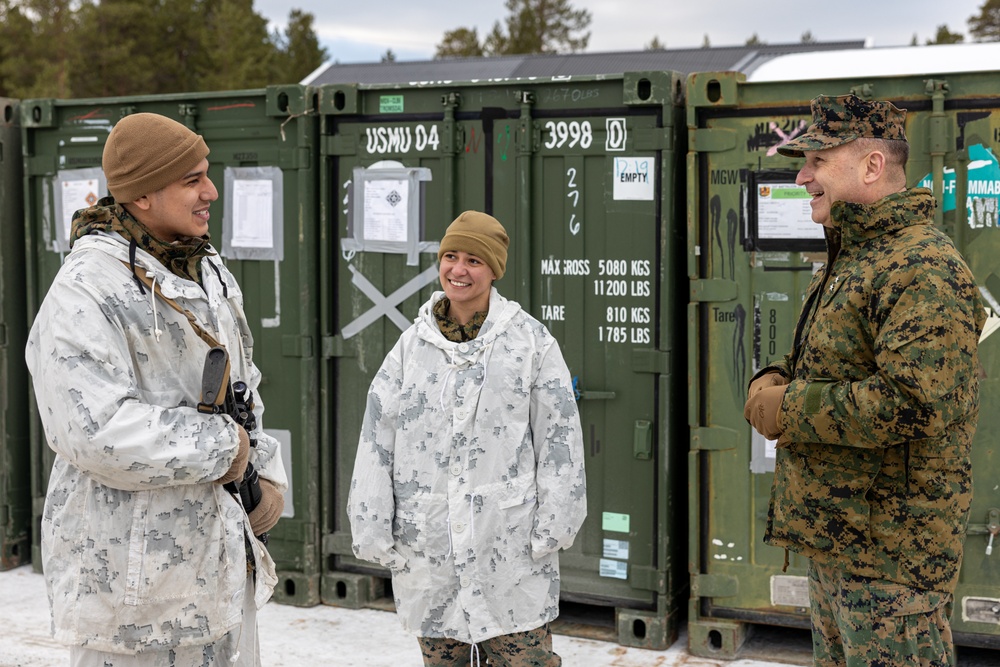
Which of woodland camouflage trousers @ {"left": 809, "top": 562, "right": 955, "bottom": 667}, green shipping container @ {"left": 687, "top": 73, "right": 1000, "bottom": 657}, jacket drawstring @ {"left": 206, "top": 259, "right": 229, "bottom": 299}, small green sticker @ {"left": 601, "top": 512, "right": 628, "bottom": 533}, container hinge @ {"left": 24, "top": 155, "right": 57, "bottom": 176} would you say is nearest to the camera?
woodland camouflage trousers @ {"left": 809, "top": 562, "right": 955, "bottom": 667}

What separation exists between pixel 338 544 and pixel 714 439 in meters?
1.82

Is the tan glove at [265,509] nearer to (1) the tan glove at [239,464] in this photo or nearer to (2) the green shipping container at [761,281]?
(1) the tan glove at [239,464]

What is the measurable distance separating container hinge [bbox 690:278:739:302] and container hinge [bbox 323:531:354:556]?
1.95 m

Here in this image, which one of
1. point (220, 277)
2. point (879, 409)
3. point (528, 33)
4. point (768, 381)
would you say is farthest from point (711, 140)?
point (528, 33)

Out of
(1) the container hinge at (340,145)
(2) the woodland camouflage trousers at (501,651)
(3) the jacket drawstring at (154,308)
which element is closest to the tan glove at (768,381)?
(2) the woodland camouflage trousers at (501,651)

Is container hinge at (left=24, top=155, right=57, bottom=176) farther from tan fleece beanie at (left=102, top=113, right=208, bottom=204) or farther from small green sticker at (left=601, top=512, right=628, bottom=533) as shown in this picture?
small green sticker at (left=601, top=512, right=628, bottom=533)

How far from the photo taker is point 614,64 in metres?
15.8

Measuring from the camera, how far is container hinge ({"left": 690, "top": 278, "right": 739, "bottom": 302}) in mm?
4457

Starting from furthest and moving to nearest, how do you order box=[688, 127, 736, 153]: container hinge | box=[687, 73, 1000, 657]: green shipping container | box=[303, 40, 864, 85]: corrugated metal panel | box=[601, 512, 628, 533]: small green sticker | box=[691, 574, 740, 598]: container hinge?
1. box=[303, 40, 864, 85]: corrugated metal panel
2. box=[601, 512, 628, 533]: small green sticker
3. box=[691, 574, 740, 598]: container hinge
4. box=[688, 127, 736, 153]: container hinge
5. box=[687, 73, 1000, 657]: green shipping container

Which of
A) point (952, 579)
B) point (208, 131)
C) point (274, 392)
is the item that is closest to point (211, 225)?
point (208, 131)

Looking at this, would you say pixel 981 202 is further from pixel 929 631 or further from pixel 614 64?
pixel 614 64

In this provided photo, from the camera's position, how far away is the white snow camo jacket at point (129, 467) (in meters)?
2.51

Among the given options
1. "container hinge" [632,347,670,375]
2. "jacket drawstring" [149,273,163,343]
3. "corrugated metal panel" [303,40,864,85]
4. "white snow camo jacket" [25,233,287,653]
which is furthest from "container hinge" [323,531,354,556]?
"corrugated metal panel" [303,40,864,85]

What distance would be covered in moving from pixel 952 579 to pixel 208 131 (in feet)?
12.8
